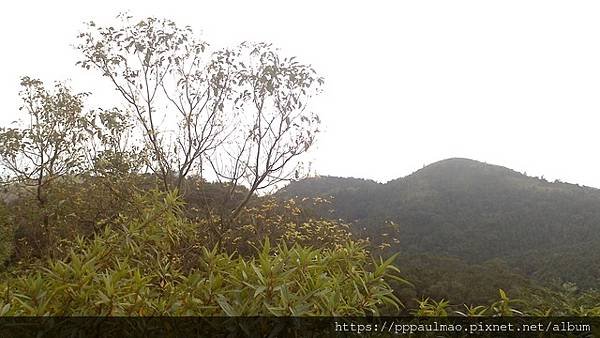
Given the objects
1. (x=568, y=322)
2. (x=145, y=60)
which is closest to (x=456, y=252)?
(x=145, y=60)

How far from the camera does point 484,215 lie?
29875 mm

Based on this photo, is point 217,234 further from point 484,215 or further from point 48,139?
point 484,215

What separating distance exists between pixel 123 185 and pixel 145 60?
2265mm

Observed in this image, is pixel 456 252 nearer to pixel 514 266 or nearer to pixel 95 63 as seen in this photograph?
pixel 514 266

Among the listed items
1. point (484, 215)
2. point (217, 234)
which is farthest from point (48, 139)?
point (484, 215)

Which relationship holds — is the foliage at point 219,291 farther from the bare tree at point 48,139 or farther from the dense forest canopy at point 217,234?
the bare tree at point 48,139

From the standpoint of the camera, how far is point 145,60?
929cm

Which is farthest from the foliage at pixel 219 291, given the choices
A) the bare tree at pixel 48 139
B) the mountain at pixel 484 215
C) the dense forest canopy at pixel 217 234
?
the mountain at pixel 484 215

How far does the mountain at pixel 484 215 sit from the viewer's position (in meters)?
21.4

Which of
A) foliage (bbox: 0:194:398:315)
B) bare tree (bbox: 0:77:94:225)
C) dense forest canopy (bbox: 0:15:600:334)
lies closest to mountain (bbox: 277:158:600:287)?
dense forest canopy (bbox: 0:15:600:334)

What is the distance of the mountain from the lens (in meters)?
21.4

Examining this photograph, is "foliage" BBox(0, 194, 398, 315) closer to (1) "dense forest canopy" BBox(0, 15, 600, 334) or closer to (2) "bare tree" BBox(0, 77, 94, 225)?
(1) "dense forest canopy" BBox(0, 15, 600, 334)

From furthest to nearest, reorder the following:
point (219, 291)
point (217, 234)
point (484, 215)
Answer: point (484, 215)
point (217, 234)
point (219, 291)

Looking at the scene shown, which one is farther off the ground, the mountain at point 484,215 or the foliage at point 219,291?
the mountain at point 484,215
